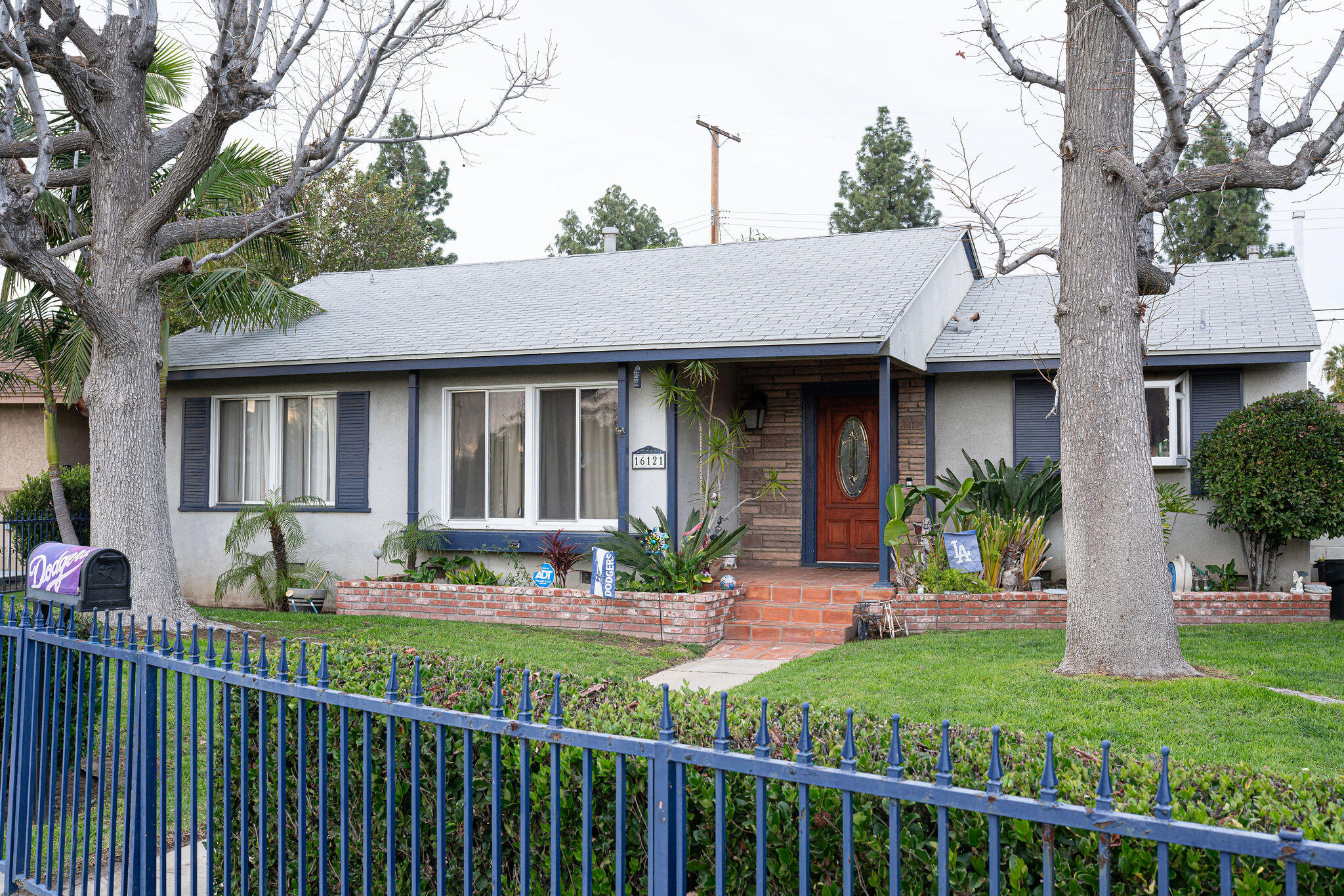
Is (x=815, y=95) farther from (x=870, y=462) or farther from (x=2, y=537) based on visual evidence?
(x=2, y=537)

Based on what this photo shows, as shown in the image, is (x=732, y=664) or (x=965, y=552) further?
(x=965, y=552)

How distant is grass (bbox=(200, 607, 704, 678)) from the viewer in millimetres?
8961

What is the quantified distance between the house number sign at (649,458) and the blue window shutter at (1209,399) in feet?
18.9

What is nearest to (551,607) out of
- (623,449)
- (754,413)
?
(623,449)

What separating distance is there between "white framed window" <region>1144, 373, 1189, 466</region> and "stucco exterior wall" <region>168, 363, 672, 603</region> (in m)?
5.52

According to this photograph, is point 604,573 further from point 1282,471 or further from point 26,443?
point 26,443

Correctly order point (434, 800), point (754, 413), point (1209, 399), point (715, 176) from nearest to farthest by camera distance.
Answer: point (434, 800) → point (1209, 399) → point (754, 413) → point (715, 176)

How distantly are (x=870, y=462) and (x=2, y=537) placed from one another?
12.1 m

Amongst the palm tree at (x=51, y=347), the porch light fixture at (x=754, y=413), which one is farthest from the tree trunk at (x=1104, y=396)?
the palm tree at (x=51, y=347)

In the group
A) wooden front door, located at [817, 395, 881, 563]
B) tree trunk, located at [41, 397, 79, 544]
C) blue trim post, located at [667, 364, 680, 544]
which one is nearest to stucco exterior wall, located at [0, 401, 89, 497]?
tree trunk, located at [41, 397, 79, 544]

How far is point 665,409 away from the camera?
11812mm

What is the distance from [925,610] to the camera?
1052 cm

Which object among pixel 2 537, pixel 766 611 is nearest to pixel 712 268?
pixel 766 611

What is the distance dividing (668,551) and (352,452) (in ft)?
15.5
